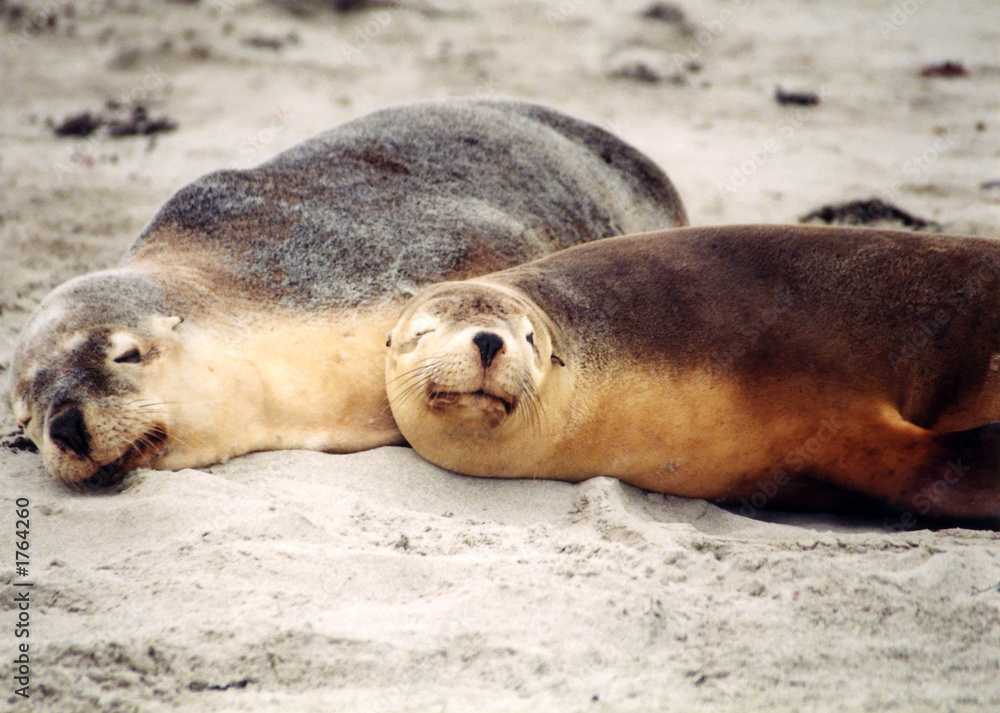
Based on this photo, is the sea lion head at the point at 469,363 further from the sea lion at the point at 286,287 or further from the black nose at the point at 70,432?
the black nose at the point at 70,432

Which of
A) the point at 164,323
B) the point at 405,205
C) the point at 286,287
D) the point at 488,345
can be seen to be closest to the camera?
the point at 488,345

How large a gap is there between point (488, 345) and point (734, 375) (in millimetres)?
931

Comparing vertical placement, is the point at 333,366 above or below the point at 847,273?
below

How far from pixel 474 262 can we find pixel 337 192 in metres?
0.67

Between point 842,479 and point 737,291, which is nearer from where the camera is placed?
point 842,479

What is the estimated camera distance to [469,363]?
9.16ft

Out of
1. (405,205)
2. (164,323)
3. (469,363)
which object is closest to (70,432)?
(164,323)

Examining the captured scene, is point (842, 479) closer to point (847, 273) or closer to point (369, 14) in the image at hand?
point (847, 273)

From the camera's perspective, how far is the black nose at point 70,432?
291 centimetres

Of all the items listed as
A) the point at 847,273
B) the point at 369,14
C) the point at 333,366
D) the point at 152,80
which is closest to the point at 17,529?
the point at 333,366

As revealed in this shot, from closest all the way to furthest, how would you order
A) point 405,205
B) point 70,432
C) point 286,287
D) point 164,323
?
point 70,432 → point 164,323 → point 286,287 → point 405,205

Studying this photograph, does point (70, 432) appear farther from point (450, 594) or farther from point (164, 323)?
point (450, 594)

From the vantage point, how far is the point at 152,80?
26.2ft

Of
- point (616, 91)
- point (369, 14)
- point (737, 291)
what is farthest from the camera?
point (369, 14)
